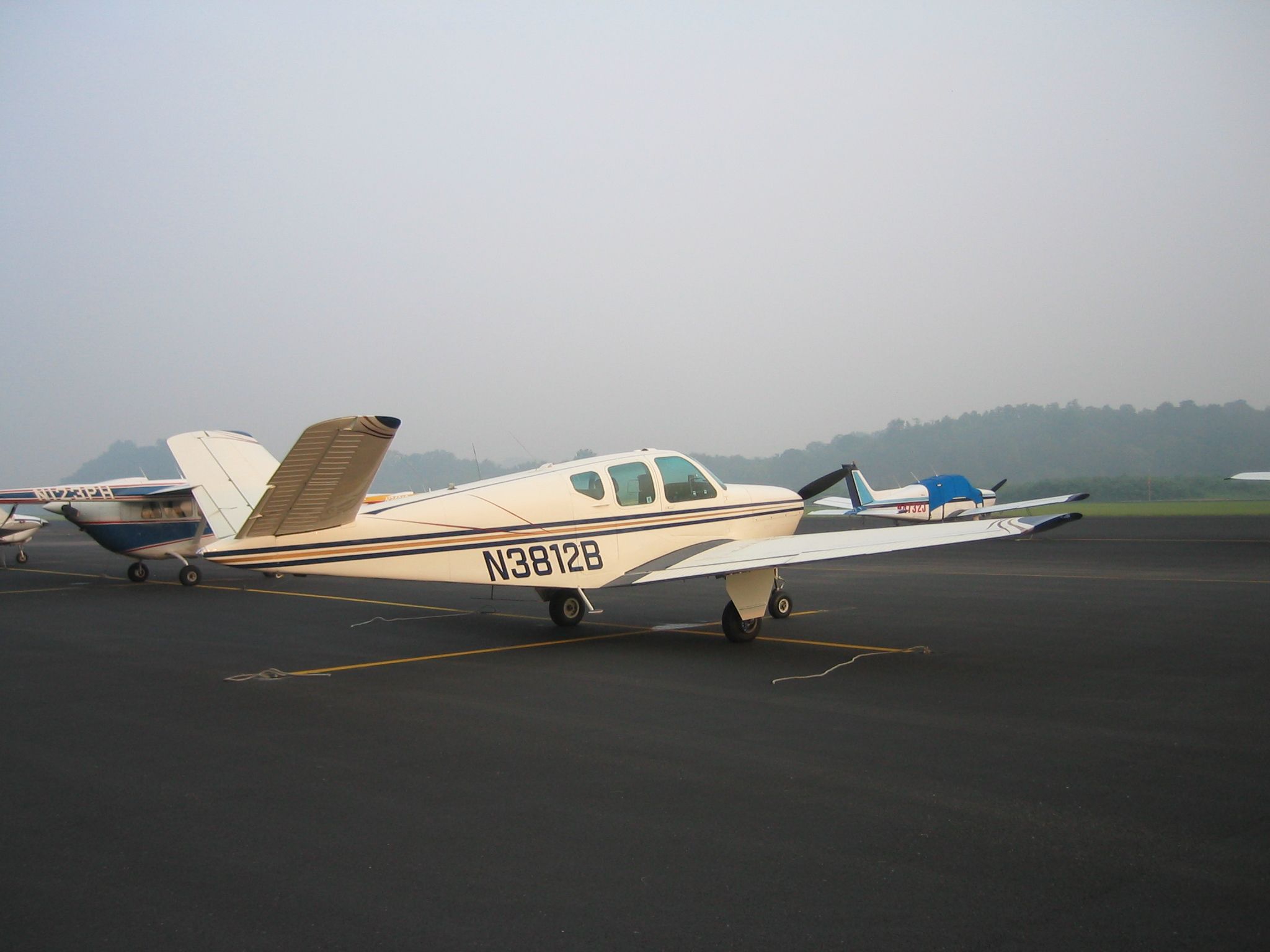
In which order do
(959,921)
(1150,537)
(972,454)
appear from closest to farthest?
(959,921) → (1150,537) → (972,454)

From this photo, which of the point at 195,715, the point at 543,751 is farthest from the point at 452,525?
the point at 543,751

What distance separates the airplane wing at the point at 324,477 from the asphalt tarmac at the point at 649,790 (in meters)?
1.66

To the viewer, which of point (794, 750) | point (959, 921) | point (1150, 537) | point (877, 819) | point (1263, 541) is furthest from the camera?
point (1150, 537)

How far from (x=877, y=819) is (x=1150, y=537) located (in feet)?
104

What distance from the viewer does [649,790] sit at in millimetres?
5535

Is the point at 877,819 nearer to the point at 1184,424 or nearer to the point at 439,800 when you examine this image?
the point at 439,800

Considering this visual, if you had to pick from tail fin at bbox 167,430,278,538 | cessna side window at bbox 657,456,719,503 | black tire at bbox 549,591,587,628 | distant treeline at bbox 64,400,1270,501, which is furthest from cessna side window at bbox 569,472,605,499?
distant treeline at bbox 64,400,1270,501

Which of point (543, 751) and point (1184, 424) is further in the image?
point (1184, 424)

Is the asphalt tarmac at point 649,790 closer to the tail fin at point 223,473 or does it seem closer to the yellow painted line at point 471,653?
the yellow painted line at point 471,653

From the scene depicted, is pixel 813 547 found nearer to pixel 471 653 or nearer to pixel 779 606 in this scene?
pixel 779 606

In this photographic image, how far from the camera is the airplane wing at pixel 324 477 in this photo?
8320 millimetres

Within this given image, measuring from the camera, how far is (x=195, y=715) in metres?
7.85

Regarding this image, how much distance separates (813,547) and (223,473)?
778 cm

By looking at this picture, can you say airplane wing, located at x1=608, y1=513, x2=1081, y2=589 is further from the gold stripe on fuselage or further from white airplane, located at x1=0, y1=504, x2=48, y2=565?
white airplane, located at x1=0, y1=504, x2=48, y2=565
